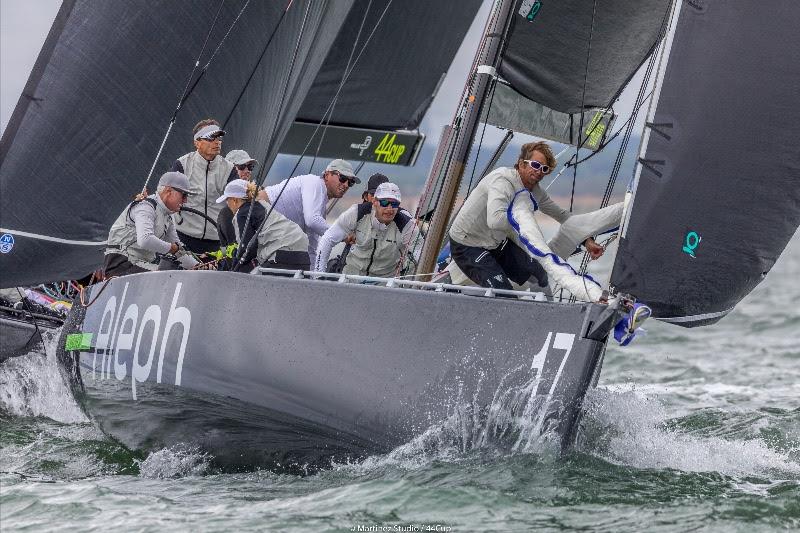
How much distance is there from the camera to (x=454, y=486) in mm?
3898

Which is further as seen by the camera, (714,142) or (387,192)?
(387,192)

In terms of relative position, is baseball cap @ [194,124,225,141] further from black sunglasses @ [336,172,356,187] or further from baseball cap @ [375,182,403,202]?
baseball cap @ [375,182,403,202]

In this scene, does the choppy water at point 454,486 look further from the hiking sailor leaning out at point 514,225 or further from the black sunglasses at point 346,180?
the black sunglasses at point 346,180

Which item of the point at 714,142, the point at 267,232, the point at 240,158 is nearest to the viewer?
the point at 714,142

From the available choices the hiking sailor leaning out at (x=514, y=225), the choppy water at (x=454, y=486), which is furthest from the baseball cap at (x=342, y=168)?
the choppy water at (x=454, y=486)

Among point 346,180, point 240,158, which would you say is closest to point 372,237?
point 346,180

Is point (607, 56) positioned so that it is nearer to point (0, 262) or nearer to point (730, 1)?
point (730, 1)

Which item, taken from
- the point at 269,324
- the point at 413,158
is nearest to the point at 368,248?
the point at 269,324

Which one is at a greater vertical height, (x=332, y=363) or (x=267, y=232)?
(x=267, y=232)

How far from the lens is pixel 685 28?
4.20 metres

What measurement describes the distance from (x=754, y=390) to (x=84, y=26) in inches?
183

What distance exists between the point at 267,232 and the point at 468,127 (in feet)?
3.13

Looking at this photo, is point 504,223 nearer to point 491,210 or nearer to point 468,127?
point 491,210

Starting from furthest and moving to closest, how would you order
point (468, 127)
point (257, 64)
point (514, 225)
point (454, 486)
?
point (257, 64) → point (468, 127) → point (514, 225) → point (454, 486)
